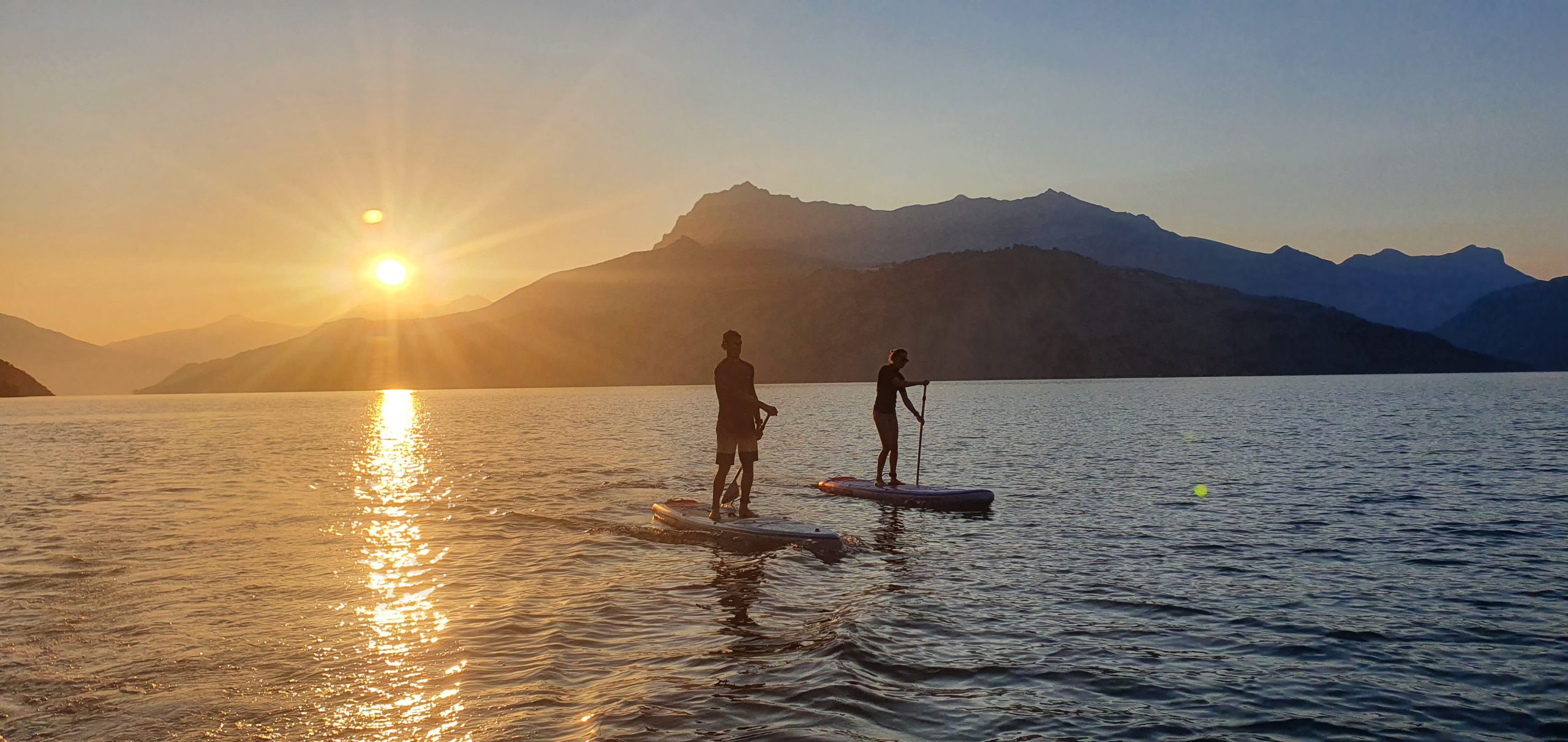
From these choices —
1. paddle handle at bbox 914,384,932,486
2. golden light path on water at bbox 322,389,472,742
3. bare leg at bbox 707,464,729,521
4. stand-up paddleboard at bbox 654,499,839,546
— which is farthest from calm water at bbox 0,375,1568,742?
paddle handle at bbox 914,384,932,486

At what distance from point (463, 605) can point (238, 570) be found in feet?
16.6

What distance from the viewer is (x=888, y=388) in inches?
832

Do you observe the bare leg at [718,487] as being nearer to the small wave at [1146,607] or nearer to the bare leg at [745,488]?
the bare leg at [745,488]

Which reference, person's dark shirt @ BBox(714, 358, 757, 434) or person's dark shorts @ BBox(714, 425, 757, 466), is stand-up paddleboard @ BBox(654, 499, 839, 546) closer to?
person's dark shorts @ BBox(714, 425, 757, 466)

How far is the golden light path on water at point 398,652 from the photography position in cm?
714

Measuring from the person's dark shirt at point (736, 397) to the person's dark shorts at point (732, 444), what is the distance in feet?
0.18

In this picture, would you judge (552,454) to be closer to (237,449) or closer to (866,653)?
(237,449)

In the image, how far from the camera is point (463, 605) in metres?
11.3

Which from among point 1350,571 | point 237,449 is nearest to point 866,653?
point 1350,571

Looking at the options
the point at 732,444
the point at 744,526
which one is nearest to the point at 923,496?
the point at 744,526

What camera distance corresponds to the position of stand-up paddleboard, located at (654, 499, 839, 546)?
1483 centimetres

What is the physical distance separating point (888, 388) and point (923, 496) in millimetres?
2668

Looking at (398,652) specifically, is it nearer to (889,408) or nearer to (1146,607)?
(1146,607)

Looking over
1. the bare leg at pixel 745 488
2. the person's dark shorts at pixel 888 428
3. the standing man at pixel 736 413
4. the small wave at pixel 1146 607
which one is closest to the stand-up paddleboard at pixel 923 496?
the person's dark shorts at pixel 888 428
